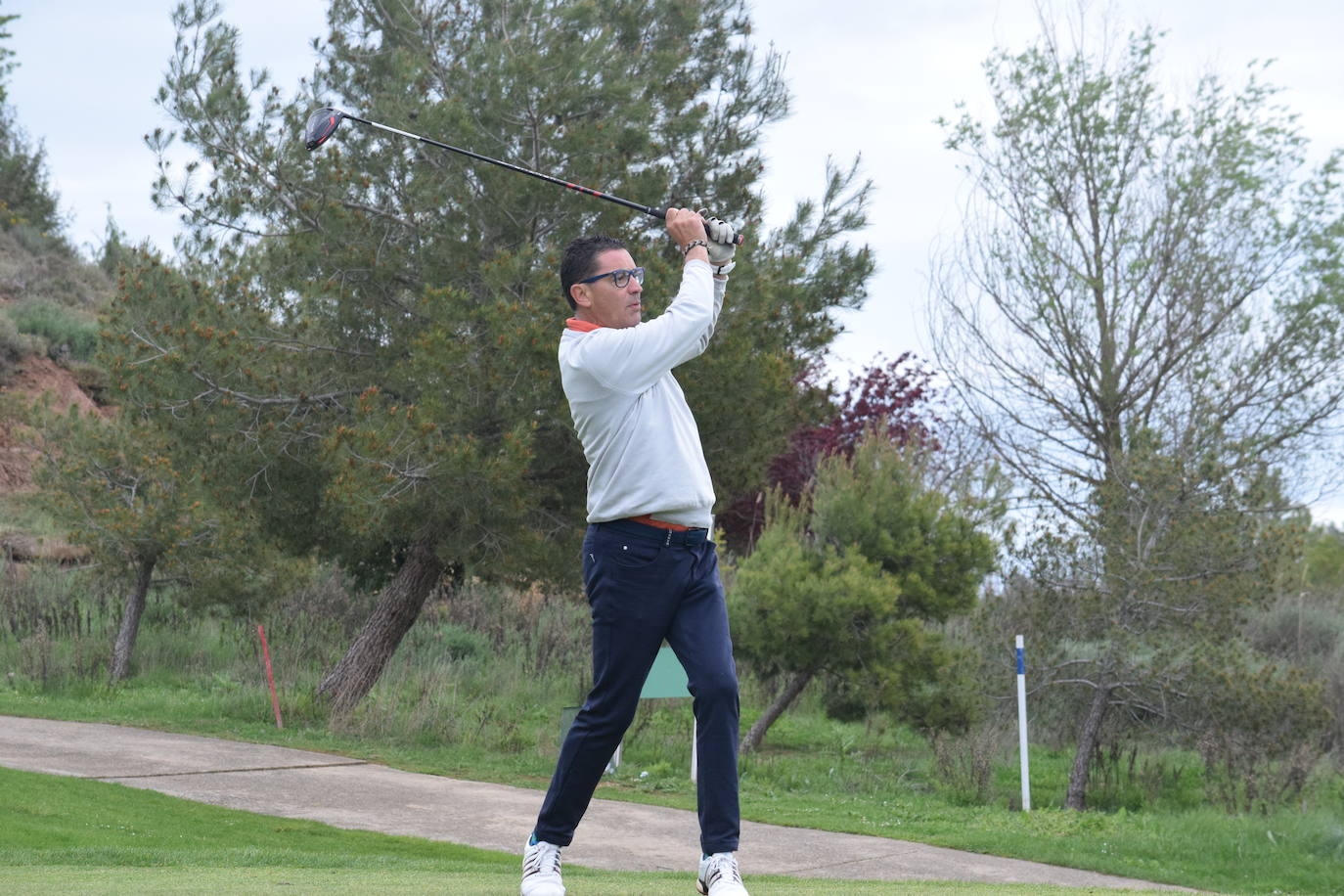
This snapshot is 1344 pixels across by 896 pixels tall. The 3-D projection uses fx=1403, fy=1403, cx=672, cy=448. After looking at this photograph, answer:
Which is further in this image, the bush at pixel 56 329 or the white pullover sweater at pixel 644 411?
the bush at pixel 56 329

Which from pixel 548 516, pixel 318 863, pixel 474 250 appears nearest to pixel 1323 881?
pixel 318 863

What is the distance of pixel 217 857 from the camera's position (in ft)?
21.2

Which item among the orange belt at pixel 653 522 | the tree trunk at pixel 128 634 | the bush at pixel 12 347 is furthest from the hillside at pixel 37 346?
the orange belt at pixel 653 522

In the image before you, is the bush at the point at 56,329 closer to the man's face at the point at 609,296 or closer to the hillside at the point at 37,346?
→ the hillside at the point at 37,346

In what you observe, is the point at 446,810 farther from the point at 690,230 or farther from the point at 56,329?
the point at 56,329

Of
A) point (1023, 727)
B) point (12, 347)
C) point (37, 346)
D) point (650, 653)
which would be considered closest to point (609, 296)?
point (650, 653)

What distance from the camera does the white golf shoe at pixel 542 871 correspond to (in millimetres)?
4074

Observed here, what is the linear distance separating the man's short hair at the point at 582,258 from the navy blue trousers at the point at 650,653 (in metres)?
0.79

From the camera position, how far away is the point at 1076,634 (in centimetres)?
1238

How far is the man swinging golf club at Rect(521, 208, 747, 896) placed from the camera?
409cm

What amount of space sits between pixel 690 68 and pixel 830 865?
9660 mm

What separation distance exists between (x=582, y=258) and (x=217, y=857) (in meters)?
3.70

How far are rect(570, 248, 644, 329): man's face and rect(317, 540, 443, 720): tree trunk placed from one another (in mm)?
10239

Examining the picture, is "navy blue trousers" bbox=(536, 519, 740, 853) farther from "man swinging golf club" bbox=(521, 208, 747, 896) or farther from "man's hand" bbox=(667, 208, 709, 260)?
"man's hand" bbox=(667, 208, 709, 260)
